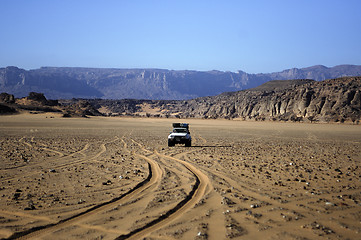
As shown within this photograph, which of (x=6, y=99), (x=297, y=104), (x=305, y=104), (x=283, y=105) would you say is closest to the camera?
(x=6, y=99)

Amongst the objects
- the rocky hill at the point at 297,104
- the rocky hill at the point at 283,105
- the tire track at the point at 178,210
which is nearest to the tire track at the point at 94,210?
the tire track at the point at 178,210

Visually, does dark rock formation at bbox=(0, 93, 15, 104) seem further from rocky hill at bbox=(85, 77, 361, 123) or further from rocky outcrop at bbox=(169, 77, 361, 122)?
rocky outcrop at bbox=(169, 77, 361, 122)

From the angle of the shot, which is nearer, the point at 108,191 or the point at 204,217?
the point at 204,217

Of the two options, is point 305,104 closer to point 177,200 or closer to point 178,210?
point 177,200

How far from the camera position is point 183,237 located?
6.00m

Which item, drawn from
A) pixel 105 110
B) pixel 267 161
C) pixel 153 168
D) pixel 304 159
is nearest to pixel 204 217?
pixel 153 168

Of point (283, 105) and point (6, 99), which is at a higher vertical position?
point (283, 105)

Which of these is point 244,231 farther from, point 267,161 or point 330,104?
point 330,104

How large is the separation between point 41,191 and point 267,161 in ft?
33.8

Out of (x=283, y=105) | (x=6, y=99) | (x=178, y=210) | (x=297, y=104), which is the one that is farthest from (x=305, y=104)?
(x=178, y=210)

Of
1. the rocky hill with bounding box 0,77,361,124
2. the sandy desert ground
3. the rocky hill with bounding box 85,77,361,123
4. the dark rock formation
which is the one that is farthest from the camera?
the dark rock formation

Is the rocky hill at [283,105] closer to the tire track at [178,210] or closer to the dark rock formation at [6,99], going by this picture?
the dark rock formation at [6,99]

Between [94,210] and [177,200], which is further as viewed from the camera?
[177,200]

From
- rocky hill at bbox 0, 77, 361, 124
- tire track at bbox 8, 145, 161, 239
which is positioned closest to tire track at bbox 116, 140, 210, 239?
tire track at bbox 8, 145, 161, 239
